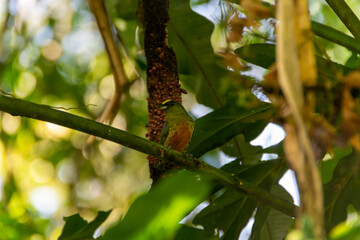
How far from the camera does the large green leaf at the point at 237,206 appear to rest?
2.57 metres

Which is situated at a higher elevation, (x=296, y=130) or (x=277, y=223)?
(x=277, y=223)

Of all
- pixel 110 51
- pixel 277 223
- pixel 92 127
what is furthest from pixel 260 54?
pixel 110 51

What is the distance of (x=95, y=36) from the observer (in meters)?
5.39

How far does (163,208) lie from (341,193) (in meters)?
1.57

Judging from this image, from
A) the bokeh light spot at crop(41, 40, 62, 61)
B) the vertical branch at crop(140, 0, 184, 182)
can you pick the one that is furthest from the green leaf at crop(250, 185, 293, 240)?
the bokeh light spot at crop(41, 40, 62, 61)

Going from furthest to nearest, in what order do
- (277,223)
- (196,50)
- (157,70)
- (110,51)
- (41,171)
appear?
1. (41,171)
2. (110,51)
3. (196,50)
4. (277,223)
5. (157,70)

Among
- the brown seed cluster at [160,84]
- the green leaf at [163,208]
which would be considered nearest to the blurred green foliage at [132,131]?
the green leaf at [163,208]

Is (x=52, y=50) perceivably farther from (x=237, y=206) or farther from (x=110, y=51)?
(x=237, y=206)

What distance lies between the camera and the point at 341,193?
7.45 feet

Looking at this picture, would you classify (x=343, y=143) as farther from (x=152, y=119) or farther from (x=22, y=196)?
(x=22, y=196)

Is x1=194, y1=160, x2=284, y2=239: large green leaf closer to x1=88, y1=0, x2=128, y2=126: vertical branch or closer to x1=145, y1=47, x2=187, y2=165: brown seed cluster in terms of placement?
x1=145, y1=47, x2=187, y2=165: brown seed cluster

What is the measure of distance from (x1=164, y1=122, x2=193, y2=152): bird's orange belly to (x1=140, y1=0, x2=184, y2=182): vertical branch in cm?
59

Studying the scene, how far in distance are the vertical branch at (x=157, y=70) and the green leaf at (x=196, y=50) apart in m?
0.49

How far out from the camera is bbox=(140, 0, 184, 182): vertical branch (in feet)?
8.53
